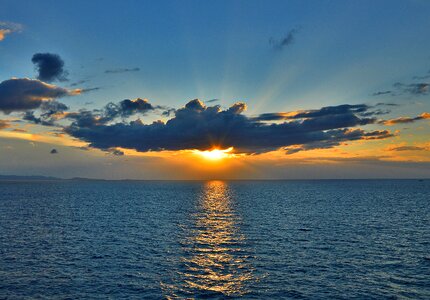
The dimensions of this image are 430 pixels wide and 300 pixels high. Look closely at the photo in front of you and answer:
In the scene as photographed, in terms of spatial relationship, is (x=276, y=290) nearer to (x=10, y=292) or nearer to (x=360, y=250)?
(x=360, y=250)

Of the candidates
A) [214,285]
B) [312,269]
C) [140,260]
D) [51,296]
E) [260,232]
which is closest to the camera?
[51,296]

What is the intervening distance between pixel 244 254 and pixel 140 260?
1913cm

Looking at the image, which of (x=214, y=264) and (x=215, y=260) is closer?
(x=214, y=264)

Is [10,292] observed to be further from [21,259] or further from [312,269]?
[312,269]

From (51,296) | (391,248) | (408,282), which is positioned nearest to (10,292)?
(51,296)

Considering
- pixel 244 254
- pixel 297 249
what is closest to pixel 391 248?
pixel 297 249

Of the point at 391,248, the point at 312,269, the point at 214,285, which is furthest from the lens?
the point at 391,248

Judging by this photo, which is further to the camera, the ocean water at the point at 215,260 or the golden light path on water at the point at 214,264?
the golden light path on water at the point at 214,264

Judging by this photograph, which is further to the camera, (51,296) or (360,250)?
(360,250)

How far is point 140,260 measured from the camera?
60719mm

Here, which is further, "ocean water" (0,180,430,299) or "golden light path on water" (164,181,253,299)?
"golden light path on water" (164,181,253,299)

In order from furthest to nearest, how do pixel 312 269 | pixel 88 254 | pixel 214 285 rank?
pixel 88 254 → pixel 312 269 → pixel 214 285

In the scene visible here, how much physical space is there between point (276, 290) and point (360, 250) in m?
28.9

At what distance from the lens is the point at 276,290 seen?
46375 millimetres
